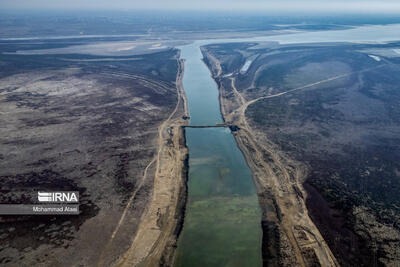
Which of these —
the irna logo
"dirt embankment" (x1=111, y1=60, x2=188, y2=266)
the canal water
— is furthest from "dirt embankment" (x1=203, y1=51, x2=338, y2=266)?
the irna logo

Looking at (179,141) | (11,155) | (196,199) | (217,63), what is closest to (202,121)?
(179,141)

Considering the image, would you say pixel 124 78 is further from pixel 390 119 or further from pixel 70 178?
pixel 390 119

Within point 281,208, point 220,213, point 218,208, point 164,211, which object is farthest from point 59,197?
A: point 281,208

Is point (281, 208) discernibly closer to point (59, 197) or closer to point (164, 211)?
point (164, 211)

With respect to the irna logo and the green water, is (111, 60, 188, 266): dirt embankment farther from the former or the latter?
the irna logo

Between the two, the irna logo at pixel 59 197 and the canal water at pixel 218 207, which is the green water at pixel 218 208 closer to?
the canal water at pixel 218 207

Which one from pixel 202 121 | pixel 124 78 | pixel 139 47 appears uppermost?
pixel 139 47
